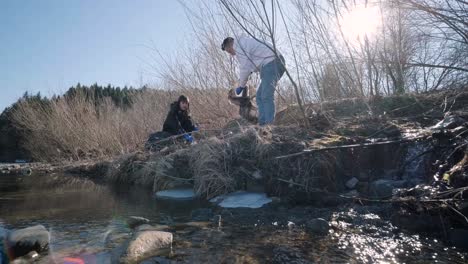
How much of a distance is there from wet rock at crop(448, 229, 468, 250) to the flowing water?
8 cm

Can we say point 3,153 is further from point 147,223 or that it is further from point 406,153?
point 406,153

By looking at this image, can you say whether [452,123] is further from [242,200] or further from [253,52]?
[253,52]

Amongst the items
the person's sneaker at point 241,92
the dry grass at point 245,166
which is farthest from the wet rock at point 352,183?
the person's sneaker at point 241,92

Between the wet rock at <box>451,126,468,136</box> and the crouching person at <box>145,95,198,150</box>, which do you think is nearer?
the wet rock at <box>451,126,468,136</box>

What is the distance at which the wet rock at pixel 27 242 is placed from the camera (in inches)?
93.0

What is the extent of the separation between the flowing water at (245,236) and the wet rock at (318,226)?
0.05 meters

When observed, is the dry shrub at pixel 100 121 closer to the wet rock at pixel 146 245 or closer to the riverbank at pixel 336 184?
the riverbank at pixel 336 184

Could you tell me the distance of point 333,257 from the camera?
81.7 inches

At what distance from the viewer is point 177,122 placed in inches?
257

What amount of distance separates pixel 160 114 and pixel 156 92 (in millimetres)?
1142

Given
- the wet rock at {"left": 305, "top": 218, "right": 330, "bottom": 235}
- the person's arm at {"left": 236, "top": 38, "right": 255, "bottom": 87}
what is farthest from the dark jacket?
the wet rock at {"left": 305, "top": 218, "right": 330, "bottom": 235}

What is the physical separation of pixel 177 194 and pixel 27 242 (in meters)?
2.23

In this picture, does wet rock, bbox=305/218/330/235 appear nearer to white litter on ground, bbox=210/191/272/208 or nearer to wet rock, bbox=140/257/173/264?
white litter on ground, bbox=210/191/272/208

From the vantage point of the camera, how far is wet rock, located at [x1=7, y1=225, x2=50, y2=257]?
7.75 feet
